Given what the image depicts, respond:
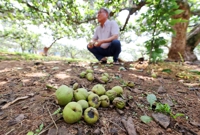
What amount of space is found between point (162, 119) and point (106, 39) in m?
3.18

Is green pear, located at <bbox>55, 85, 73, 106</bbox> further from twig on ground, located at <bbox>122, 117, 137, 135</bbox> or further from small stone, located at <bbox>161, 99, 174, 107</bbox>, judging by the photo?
small stone, located at <bbox>161, 99, 174, 107</bbox>

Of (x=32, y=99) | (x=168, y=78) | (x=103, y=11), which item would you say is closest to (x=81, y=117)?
(x=32, y=99)

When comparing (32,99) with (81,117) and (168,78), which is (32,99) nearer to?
(81,117)

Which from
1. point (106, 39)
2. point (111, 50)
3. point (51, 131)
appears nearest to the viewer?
point (51, 131)

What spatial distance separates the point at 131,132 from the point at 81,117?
459 mm

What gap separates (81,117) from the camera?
1144 mm

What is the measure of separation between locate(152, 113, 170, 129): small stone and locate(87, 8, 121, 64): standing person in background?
9.45 ft

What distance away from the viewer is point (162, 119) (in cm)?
126

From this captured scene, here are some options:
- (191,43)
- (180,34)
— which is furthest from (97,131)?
(191,43)

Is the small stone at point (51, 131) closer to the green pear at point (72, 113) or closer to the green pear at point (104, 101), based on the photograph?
the green pear at point (72, 113)

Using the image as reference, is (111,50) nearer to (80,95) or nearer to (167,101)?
(167,101)

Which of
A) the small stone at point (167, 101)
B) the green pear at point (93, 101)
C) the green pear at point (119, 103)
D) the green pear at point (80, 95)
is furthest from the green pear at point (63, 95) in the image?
the small stone at point (167, 101)

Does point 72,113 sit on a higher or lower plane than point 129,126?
higher

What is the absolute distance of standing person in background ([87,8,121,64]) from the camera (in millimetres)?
4023
